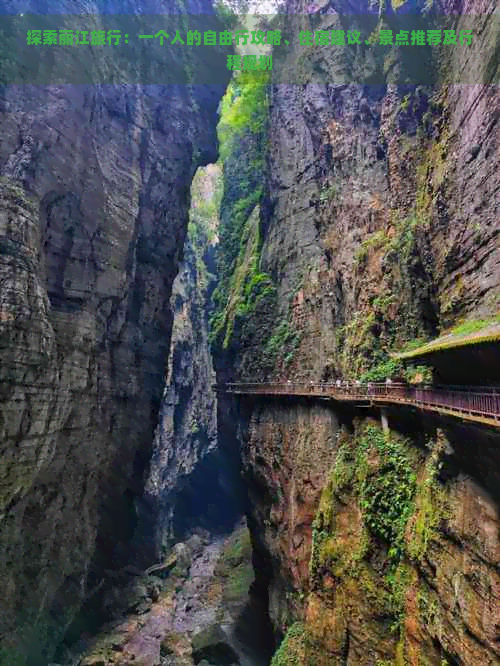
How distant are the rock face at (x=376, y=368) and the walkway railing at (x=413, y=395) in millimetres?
475

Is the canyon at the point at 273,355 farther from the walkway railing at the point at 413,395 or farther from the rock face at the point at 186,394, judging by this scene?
the rock face at the point at 186,394

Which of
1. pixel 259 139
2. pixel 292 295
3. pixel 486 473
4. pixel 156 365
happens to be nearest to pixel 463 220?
pixel 486 473

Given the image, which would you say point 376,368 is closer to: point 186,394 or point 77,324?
point 77,324

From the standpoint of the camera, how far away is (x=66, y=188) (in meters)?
19.6

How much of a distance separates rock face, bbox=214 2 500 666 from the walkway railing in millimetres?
475

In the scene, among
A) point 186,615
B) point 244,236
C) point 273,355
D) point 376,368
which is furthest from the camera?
point 244,236

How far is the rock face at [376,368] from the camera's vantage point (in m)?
9.21

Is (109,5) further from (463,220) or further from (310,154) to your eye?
(463,220)

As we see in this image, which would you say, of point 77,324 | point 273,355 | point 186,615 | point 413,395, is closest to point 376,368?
point 413,395

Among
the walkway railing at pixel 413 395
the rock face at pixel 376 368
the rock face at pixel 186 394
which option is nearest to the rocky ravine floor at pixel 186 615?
the rock face at pixel 376 368

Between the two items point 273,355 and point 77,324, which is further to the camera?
point 273,355

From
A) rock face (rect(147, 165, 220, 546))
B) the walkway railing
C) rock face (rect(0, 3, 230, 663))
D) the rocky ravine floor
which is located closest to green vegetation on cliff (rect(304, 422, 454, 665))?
the walkway railing

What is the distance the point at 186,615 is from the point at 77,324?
17.7m

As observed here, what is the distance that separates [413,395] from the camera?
12141mm
